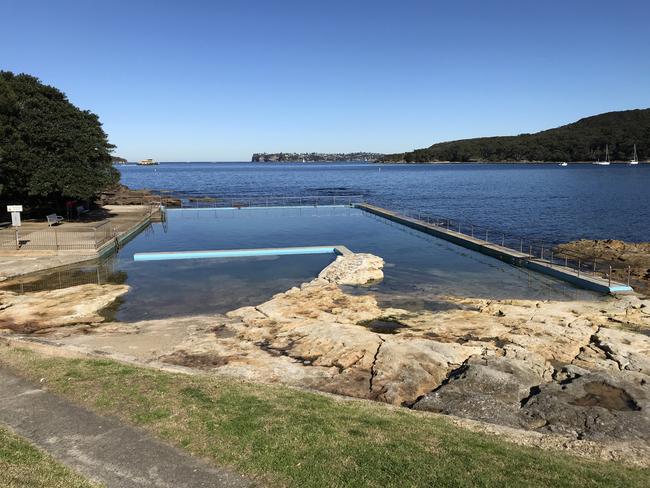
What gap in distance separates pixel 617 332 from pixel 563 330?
5.27 feet

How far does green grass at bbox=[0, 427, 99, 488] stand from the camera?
6828mm

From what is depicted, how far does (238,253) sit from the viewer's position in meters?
31.7

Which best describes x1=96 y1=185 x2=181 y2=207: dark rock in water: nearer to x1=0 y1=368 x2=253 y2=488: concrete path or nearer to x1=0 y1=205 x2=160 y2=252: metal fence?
x1=0 y1=205 x2=160 y2=252: metal fence

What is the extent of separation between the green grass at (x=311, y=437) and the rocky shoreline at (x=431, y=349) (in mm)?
1642

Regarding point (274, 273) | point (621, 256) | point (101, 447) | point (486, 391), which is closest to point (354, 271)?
point (274, 273)

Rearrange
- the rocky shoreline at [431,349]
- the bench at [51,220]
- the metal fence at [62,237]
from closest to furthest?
the rocky shoreline at [431,349]
the metal fence at [62,237]
the bench at [51,220]

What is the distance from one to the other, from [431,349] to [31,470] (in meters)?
10.5

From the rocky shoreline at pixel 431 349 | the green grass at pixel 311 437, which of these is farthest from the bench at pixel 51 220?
the green grass at pixel 311 437

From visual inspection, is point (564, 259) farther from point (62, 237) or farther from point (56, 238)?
point (62, 237)

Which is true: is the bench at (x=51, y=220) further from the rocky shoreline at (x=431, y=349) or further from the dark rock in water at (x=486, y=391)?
the dark rock in water at (x=486, y=391)

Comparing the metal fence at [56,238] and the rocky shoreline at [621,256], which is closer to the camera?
the rocky shoreline at [621,256]

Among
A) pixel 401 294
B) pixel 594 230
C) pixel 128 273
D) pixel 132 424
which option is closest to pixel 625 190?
pixel 594 230

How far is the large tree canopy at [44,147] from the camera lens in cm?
3931

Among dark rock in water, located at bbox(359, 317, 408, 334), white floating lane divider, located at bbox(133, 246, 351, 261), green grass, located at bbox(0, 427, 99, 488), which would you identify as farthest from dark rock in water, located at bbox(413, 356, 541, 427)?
white floating lane divider, located at bbox(133, 246, 351, 261)
